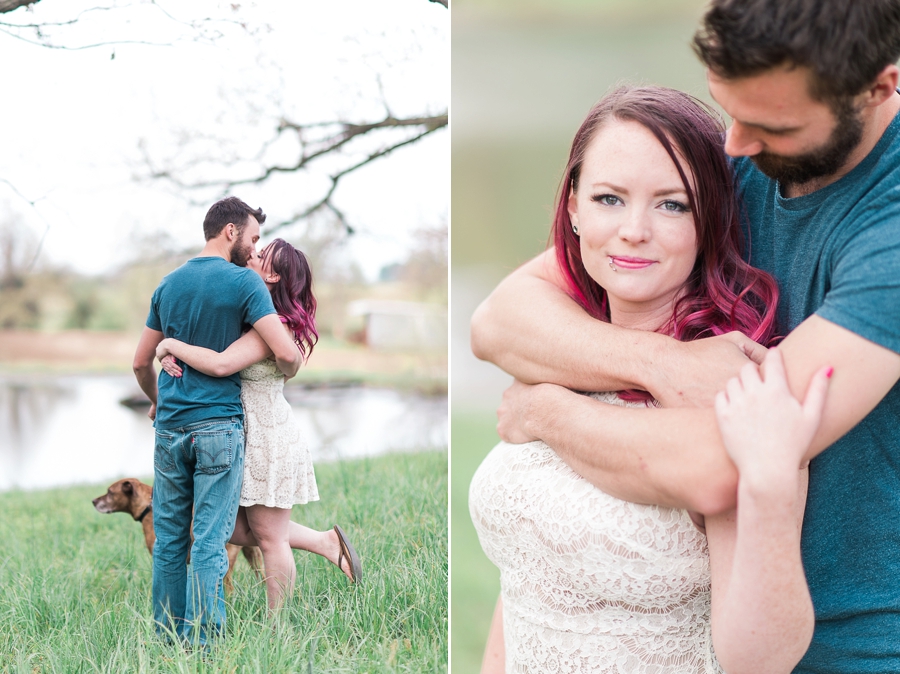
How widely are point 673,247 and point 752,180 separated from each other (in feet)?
0.98

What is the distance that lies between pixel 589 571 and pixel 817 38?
39.7 inches

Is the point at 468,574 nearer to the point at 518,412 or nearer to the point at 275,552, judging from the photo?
the point at 275,552

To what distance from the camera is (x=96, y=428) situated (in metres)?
2.69

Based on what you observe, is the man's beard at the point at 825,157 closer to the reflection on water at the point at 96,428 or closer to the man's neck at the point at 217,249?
the man's neck at the point at 217,249

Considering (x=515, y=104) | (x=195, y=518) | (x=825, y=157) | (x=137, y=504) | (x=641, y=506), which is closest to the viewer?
(x=825, y=157)

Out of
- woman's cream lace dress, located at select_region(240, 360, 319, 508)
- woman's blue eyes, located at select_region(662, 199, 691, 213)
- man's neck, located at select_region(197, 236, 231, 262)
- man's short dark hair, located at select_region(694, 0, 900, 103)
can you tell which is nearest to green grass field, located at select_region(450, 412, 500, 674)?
woman's cream lace dress, located at select_region(240, 360, 319, 508)

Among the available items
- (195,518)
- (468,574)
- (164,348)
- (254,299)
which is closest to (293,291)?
(254,299)

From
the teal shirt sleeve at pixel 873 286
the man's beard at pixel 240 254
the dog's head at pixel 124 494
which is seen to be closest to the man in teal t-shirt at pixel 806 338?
the teal shirt sleeve at pixel 873 286

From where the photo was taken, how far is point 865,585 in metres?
1.58

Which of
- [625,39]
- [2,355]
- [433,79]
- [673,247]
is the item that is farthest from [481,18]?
[673,247]

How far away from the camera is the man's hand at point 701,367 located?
1462mm

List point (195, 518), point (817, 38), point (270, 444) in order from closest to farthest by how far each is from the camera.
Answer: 1. point (817, 38)
2. point (195, 518)
3. point (270, 444)

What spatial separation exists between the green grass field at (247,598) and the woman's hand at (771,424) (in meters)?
1.25

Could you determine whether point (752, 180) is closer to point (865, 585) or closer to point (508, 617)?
point (865, 585)
